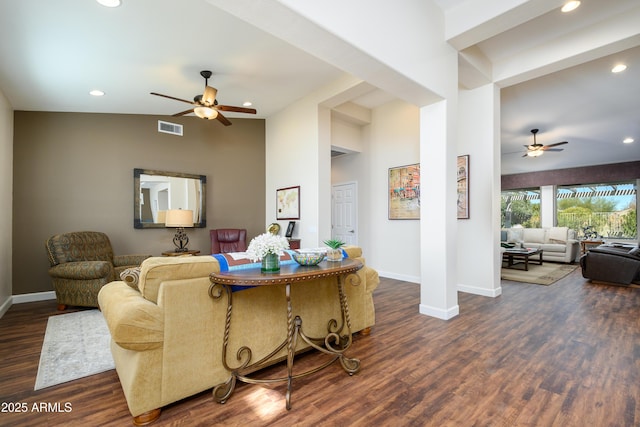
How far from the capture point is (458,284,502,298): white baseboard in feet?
14.4

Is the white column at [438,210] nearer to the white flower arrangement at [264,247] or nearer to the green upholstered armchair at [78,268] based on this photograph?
the white flower arrangement at [264,247]

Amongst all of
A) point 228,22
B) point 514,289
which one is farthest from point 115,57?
point 514,289

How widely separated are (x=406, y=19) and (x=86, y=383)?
13.2ft

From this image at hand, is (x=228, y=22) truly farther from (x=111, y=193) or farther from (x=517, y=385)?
(x=517, y=385)

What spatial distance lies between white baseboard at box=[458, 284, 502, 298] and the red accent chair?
3733 millimetres

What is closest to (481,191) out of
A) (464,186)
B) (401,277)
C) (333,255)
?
(464,186)

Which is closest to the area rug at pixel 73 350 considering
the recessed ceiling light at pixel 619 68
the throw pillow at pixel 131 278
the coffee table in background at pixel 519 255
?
the throw pillow at pixel 131 278

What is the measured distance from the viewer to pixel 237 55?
3.48m

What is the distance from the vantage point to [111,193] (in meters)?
4.80

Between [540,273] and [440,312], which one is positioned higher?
[440,312]

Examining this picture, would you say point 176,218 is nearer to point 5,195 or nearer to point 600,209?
point 5,195

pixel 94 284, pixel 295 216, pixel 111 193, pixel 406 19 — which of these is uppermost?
pixel 406 19

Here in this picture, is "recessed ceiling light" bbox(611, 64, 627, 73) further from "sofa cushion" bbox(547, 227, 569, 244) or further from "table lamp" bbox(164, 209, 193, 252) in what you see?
"table lamp" bbox(164, 209, 193, 252)

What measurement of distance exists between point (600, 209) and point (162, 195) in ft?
39.5
